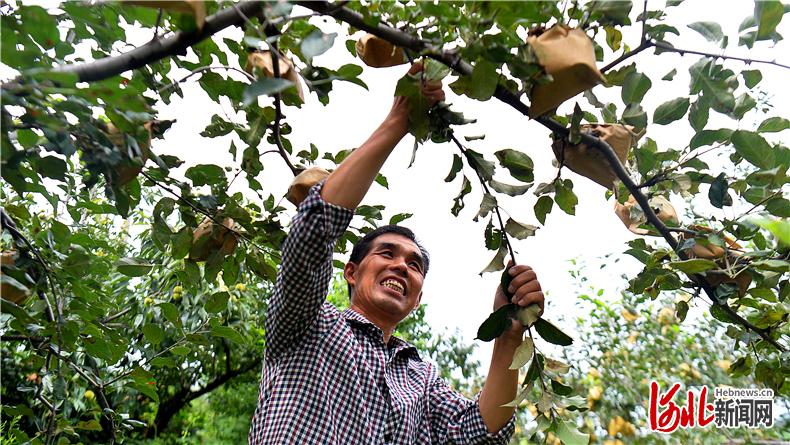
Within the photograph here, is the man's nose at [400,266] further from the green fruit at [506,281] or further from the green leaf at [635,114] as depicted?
the green leaf at [635,114]

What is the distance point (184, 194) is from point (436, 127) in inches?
19.8

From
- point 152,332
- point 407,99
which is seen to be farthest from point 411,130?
point 152,332

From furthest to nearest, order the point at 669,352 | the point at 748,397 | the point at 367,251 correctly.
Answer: the point at 669,352, the point at 748,397, the point at 367,251

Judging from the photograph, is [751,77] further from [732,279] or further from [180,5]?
[180,5]

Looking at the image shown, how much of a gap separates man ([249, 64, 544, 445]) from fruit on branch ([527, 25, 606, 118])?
14cm

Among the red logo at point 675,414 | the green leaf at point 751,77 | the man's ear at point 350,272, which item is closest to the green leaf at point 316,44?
the green leaf at point 751,77

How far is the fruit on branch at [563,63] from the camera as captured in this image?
0.77m

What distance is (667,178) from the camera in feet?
3.27

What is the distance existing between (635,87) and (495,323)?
378mm

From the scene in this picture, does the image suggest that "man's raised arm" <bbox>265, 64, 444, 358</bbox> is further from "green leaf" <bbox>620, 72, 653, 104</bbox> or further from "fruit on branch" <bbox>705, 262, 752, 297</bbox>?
"fruit on branch" <bbox>705, 262, 752, 297</bbox>

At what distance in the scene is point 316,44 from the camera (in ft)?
2.27

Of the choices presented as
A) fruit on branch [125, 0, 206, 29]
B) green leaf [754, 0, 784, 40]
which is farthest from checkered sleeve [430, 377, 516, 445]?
fruit on branch [125, 0, 206, 29]

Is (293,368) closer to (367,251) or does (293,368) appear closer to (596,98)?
(367,251)

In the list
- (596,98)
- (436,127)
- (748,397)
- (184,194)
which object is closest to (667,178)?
(596,98)
